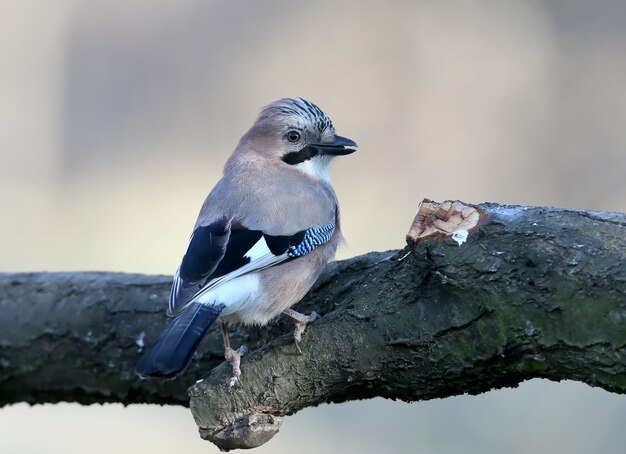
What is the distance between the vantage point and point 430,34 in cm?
654

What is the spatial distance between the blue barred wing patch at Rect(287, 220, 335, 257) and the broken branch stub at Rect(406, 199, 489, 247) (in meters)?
Answer: 0.72

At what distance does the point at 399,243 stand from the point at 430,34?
5.53 ft

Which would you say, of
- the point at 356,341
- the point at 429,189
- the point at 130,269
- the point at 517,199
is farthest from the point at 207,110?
the point at 356,341

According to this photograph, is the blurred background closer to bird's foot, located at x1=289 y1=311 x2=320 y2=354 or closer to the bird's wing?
the bird's wing

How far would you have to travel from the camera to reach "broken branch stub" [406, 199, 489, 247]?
2.61 metres

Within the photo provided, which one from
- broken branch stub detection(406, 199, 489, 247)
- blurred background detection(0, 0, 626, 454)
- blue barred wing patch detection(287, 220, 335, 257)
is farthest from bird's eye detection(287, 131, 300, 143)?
blurred background detection(0, 0, 626, 454)

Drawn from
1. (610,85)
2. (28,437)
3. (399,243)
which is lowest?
(28,437)

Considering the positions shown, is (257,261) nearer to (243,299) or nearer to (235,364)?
(243,299)

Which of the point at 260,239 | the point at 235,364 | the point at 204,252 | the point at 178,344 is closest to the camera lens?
the point at 178,344

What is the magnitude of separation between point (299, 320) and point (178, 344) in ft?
1.47

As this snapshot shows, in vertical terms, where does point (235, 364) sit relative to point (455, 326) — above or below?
below

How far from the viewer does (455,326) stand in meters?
2.56

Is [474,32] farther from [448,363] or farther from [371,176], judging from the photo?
[448,363]

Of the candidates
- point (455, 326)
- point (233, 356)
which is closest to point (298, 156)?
point (233, 356)
